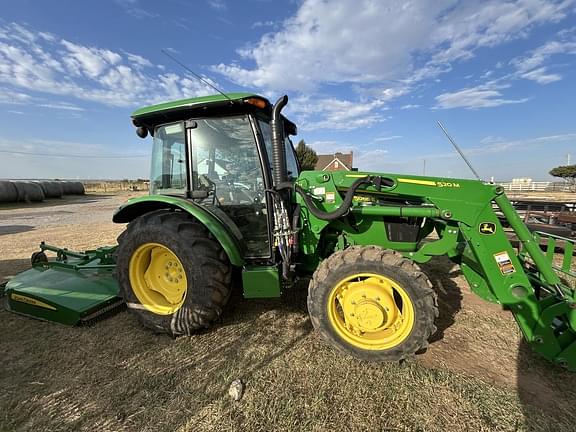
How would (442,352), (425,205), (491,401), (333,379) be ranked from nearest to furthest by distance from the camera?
1. (491,401)
2. (333,379)
3. (442,352)
4. (425,205)

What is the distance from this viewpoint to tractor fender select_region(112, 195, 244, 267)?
104 inches

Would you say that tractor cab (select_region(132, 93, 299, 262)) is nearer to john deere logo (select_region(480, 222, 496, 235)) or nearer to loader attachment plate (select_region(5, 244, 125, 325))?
loader attachment plate (select_region(5, 244, 125, 325))

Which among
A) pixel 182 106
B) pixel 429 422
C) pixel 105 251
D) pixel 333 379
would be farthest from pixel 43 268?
pixel 429 422

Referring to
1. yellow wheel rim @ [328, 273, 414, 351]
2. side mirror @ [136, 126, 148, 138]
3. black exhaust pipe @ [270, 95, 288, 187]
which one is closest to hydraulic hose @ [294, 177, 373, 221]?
black exhaust pipe @ [270, 95, 288, 187]

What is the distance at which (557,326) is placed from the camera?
2299mm

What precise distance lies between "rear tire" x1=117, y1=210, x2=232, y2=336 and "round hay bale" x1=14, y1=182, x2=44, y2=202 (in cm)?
2379

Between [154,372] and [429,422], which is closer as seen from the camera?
[429,422]

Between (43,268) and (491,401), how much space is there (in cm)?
479

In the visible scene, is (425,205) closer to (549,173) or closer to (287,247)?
(287,247)

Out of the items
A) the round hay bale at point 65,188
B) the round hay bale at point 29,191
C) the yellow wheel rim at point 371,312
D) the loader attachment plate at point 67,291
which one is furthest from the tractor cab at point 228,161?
the round hay bale at point 65,188

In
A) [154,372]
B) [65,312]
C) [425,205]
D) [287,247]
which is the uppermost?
[425,205]

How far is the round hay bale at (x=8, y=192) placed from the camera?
18.8m

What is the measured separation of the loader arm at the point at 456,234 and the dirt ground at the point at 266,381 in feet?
1.46

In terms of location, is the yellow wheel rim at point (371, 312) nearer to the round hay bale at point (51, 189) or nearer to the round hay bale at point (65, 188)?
the round hay bale at point (51, 189)
